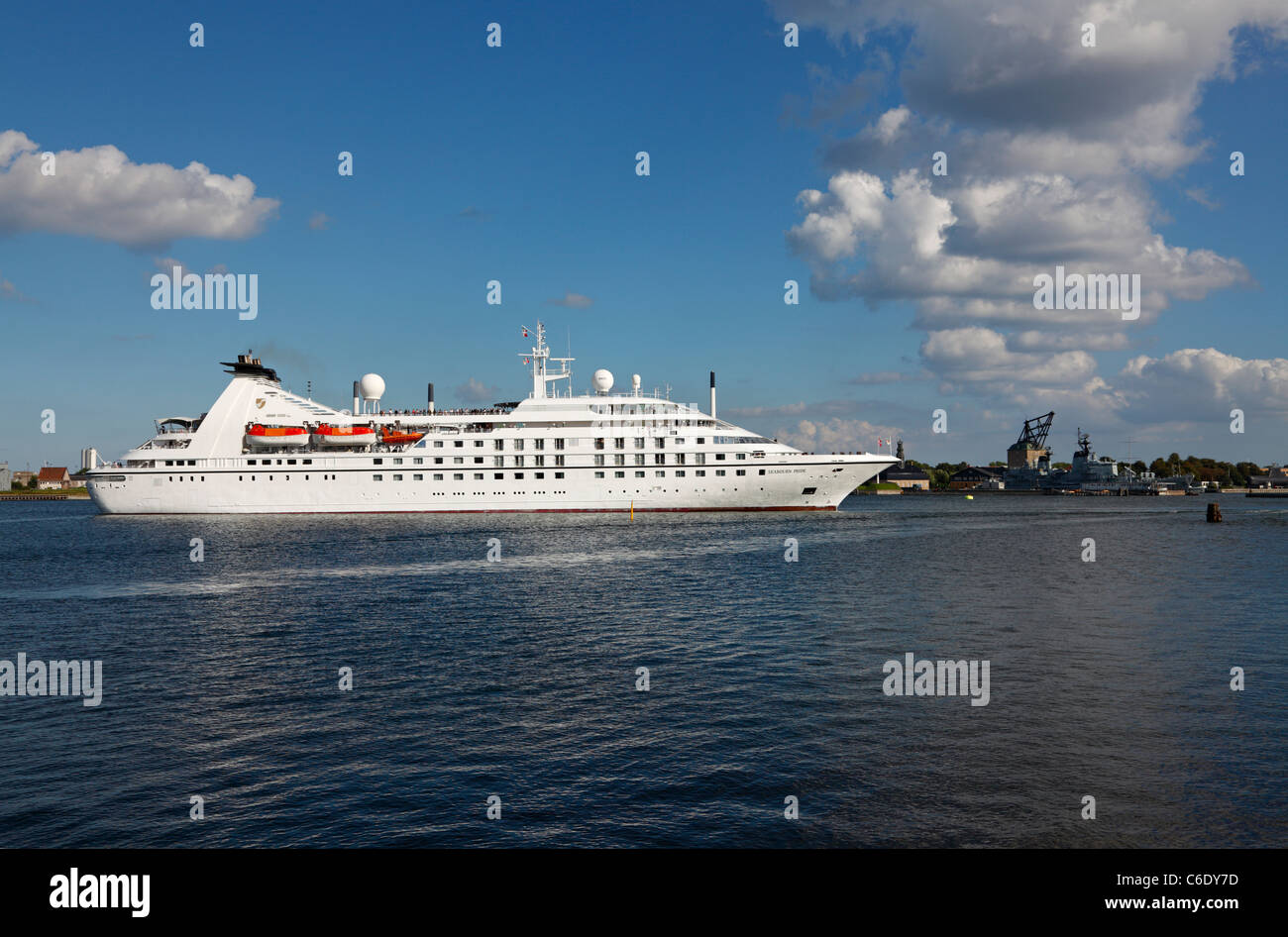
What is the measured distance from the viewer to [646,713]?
707 inches

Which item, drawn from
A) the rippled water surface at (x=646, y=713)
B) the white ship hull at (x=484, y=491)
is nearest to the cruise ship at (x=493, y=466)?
the white ship hull at (x=484, y=491)

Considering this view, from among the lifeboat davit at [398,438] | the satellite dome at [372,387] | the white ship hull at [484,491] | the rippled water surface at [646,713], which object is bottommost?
the rippled water surface at [646,713]

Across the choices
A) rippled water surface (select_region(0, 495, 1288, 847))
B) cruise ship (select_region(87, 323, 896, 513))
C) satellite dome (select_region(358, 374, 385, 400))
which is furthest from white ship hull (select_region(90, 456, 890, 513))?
rippled water surface (select_region(0, 495, 1288, 847))

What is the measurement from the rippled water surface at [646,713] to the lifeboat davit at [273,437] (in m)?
56.7

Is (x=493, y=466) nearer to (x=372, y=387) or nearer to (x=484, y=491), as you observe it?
(x=484, y=491)

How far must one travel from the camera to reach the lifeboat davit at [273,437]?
94.7 m

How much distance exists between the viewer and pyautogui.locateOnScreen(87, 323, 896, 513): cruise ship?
89500mm

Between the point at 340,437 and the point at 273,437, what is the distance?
783 centimetres

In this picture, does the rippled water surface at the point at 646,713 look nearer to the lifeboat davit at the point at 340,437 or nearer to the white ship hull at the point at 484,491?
the white ship hull at the point at 484,491

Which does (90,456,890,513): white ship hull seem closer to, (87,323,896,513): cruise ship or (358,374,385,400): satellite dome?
(87,323,896,513): cruise ship

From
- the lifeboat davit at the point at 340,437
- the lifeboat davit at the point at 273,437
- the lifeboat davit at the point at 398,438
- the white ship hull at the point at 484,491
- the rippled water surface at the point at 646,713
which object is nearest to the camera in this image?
the rippled water surface at the point at 646,713

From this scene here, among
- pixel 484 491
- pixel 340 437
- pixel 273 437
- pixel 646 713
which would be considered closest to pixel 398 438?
pixel 340 437
